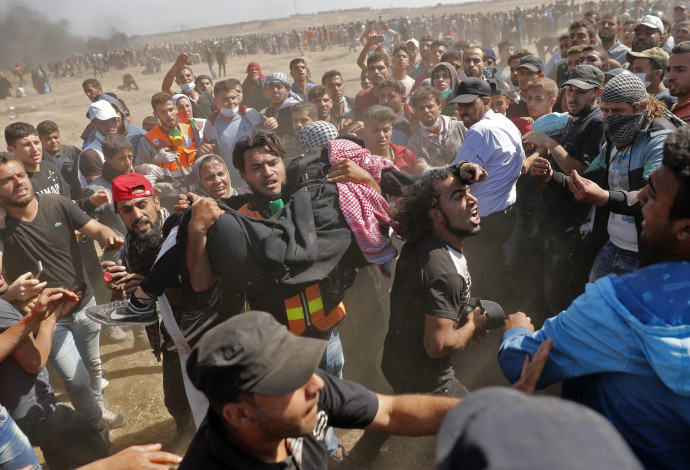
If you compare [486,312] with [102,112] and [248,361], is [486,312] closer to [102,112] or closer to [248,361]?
[248,361]

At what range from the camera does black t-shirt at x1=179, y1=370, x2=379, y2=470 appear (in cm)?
161

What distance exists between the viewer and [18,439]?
271 centimetres

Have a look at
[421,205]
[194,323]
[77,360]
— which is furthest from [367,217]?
[77,360]

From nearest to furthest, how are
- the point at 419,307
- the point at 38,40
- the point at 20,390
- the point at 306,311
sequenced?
1. the point at 419,307
2. the point at 20,390
3. the point at 306,311
4. the point at 38,40

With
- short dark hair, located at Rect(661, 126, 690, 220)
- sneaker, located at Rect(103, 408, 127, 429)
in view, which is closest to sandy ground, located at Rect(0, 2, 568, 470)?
sneaker, located at Rect(103, 408, 127, 429)

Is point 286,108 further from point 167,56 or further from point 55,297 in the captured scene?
point 167,56

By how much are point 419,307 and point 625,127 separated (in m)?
1.90

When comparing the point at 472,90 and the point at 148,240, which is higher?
the point at 472,90

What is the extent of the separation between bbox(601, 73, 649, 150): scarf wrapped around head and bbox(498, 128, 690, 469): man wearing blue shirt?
65.9 inches

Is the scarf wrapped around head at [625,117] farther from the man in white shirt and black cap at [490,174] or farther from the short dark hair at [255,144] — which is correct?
the short dark hair at [255,144]

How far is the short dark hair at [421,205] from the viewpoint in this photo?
296cm

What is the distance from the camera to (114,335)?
5.88 meters

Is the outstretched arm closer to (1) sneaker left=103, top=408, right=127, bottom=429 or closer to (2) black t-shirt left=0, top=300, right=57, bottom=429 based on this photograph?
(2) black t-shirt left=0, top=300, right=57, bottom=429

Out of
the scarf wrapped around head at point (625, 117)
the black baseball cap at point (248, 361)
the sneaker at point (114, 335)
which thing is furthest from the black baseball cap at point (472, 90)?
the sneaker at point (114, 335)
